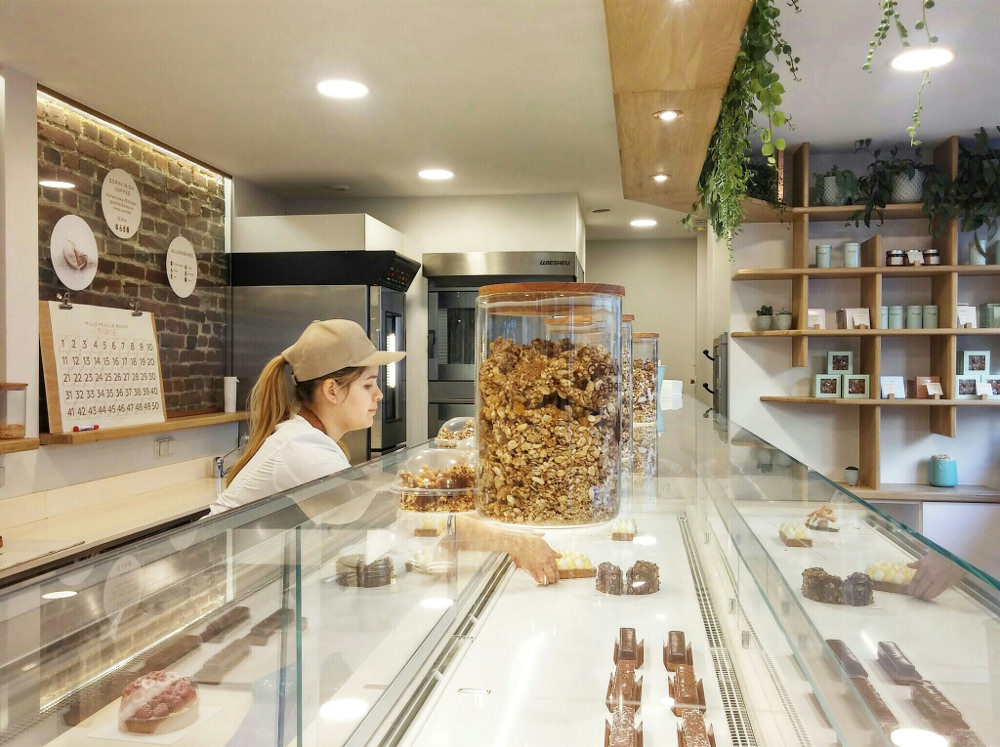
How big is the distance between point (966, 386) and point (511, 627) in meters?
4.21

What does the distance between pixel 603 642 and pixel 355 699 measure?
0.52 metres

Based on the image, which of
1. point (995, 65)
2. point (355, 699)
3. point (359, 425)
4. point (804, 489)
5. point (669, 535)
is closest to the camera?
point (355, 699)

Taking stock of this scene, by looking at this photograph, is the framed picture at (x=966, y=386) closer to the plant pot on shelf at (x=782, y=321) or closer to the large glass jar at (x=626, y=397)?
the plant pot on shelf at (x=782, y=321)

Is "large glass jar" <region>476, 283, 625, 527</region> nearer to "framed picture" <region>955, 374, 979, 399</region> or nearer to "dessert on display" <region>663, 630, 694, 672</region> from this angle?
"dessert on display" <region>663, 630, 694, 672</region>

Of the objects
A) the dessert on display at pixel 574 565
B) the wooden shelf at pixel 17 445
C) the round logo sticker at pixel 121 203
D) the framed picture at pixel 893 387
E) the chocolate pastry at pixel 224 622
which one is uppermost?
the round logo sticker at pixel 121 203

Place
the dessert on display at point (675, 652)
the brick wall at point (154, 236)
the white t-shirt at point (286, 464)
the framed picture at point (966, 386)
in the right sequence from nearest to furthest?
the dessert on display at point (675, 652) < the white t-shirt at point (286, 464) < the brick wall at point (154, 236) < the framed picture at point (966, 386)

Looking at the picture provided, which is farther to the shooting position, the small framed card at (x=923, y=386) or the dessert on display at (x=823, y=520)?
the small framed card at (x=923, y=386)

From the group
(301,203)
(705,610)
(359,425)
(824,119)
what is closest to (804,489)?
(705,610)

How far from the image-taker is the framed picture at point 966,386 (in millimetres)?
4621

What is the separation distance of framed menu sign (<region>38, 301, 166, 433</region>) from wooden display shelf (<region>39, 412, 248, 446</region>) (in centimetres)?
6

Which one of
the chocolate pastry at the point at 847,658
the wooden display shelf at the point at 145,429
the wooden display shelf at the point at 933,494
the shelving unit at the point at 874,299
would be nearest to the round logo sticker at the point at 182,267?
the wooden display shelf at the point at 145,429

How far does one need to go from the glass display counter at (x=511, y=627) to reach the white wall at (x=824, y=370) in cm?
329

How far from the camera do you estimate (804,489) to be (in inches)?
47.8

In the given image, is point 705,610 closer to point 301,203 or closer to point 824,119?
point 824,119
